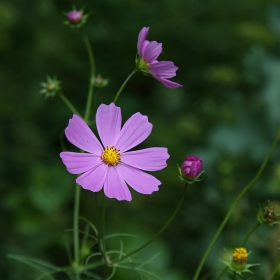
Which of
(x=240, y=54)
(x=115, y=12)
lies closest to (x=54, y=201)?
(x=115, y=12)

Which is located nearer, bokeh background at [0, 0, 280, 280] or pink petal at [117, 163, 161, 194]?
pink petal at [117, 163, 161, 194]

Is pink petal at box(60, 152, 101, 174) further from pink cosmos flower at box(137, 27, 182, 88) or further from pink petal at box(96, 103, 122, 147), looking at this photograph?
pink cosmos flower at box(137, 27, 182, 88)

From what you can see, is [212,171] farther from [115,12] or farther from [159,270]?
[115,12]

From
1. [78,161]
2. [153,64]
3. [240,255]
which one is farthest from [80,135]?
[240,255]

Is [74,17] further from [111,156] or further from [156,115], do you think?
[156,115]

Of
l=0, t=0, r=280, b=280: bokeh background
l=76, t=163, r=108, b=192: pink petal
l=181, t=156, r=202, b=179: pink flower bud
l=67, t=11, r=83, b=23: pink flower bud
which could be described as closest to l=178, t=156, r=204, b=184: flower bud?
l=181, t=156, r=202, b=179: pink flower bud
